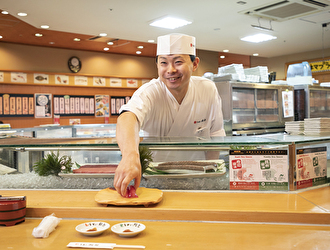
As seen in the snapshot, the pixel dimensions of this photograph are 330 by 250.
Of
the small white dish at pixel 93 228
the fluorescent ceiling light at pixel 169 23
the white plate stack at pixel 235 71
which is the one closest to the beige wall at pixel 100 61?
the fluorescent ceiling light at pixel 169 23

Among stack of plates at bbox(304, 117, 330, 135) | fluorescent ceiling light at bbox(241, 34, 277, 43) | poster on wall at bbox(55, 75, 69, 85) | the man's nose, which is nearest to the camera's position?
the man's nose

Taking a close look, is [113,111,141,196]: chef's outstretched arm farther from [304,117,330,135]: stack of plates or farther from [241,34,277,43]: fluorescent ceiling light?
[241,34,277,43]: fluorescent ceiling light

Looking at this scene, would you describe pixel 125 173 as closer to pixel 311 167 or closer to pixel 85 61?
pixel 311 167

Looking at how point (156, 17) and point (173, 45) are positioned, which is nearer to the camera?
point (173, 45)

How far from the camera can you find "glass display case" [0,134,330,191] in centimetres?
152

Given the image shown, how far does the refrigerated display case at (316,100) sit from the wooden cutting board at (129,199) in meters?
5.74

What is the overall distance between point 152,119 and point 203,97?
1.48ft

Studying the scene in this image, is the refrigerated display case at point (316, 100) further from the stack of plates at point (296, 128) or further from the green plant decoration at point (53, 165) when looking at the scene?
the green plant decoration at point (53, 165)

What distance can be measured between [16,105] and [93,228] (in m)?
6.77

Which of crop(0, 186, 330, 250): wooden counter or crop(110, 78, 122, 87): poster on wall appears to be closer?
crop(0, 186, 330, 250): wooden counter

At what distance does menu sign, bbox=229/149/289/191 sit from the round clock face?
679cm

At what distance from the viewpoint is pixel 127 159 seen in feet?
4.42

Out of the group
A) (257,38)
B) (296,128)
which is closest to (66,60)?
(257,38)

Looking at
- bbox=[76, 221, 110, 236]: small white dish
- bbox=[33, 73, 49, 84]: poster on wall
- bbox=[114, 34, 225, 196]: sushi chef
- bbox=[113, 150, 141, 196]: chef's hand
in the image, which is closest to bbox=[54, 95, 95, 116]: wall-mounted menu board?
bbox=[33, 73, 49, 84]: poster on wall
